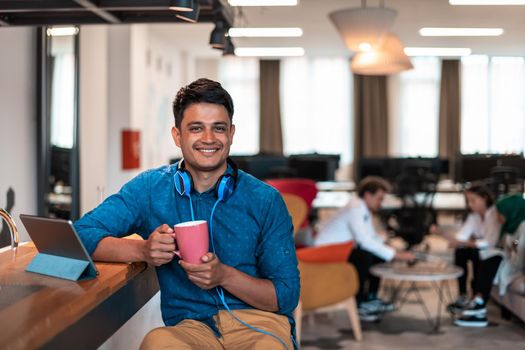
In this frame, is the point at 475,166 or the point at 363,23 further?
the point at 475,166

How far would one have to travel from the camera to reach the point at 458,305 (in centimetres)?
621

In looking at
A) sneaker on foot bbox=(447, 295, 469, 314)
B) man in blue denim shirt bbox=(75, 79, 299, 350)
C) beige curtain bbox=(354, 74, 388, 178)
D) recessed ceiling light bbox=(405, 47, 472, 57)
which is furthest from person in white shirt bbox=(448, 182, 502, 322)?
beige curtain bbox=(354, 74, 388, 178)

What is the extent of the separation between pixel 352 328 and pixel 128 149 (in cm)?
397

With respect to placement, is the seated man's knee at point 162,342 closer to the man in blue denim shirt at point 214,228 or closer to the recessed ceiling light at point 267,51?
the man in blue denim shirt at point 214,228

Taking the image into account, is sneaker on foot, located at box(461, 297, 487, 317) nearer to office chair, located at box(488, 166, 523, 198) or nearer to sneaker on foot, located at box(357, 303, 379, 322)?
sneaker on foot, located at box(357, 303, 379, 322)

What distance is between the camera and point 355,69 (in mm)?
7957

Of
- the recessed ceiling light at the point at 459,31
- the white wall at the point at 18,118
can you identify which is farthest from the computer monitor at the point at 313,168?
the white wall at the point at 18,118

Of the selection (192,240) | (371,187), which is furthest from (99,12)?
(371,187)

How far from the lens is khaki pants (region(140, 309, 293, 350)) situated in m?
2.12

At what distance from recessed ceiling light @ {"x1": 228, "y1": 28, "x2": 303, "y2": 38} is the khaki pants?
8765 millimetres

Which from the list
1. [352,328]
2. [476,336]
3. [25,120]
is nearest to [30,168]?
[25,120]

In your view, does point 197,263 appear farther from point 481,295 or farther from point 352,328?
point 481,295

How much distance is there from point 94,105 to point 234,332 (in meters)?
6.23

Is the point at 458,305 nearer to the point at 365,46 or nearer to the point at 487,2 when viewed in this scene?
the point at 365,46
